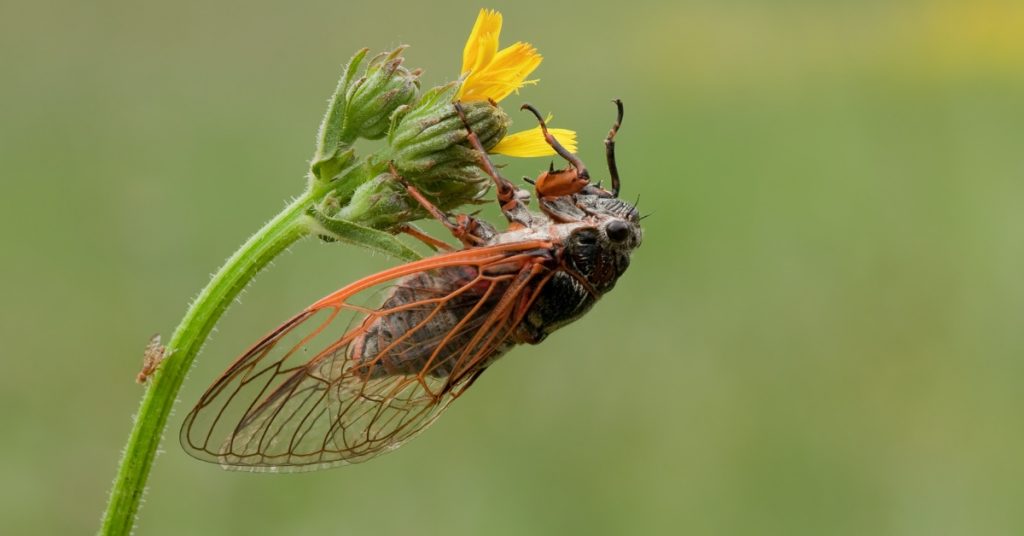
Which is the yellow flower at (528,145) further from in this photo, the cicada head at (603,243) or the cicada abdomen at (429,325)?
the cicada abdomen at (429,325)

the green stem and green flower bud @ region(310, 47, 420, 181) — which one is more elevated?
green flower bud @ region(310, 47, 420, 181)

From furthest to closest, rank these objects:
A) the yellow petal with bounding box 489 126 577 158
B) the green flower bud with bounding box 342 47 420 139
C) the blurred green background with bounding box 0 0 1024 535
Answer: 1. the blurred green background with bounding box 0 0 1024 535
2. the yellow petal with bounding box 489 126 577 158
3. the green flower bud with bounding box 342 47 420 139

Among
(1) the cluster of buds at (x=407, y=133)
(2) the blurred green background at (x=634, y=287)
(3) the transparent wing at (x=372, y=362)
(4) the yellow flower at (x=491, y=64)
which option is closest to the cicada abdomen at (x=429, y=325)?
(3) the transparent wing at (x=372, y=362)

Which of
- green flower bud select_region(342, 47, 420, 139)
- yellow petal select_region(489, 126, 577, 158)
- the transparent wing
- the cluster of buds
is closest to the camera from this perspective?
the transparent wing

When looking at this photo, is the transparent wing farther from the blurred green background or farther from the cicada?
the blurred green background

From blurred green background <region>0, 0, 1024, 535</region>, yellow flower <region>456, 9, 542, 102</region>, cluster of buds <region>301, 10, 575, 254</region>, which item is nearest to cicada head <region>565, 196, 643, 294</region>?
cluster of buds <region>301, 10, 575, 254</region>

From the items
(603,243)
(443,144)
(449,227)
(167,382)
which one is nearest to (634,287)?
(603,243)

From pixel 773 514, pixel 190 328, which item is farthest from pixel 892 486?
pixel 190 328
